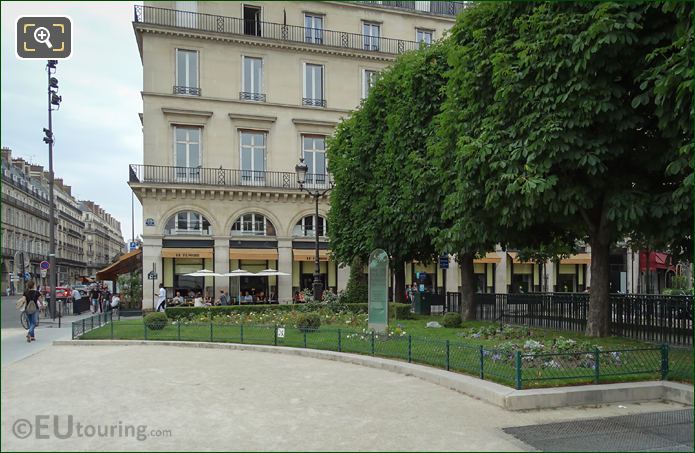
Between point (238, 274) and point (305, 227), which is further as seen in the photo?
point (305, 227)

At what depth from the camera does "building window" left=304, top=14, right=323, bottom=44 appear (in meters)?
40.0

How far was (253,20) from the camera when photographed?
38.8 meters

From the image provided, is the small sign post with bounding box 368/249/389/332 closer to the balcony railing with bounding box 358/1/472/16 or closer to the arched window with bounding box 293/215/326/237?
the arched window with bounding box 293/215/326/237

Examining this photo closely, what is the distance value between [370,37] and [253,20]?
29.0ft

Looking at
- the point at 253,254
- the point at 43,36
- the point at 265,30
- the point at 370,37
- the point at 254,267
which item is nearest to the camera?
the point at 43,36

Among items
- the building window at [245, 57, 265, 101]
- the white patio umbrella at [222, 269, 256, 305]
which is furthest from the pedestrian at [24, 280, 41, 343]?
the building window at [245, 57, 265, 101]

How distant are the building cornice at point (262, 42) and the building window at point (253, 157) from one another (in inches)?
247

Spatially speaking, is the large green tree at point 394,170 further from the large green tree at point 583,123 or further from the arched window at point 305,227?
the arched window at point 305,227

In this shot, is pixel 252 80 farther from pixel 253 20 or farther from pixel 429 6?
pixel 429 6

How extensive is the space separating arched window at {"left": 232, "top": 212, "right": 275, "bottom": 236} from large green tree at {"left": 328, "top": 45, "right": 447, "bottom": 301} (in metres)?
8.84

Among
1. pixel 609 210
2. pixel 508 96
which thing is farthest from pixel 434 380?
pixel 508 96

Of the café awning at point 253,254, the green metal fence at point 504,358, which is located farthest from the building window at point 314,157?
the green metal fence at point 504,358

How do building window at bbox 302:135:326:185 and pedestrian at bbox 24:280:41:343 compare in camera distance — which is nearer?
pedestrian at bbox 24:280:41:343

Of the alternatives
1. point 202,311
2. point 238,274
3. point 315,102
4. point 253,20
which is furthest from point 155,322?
point 253,20
